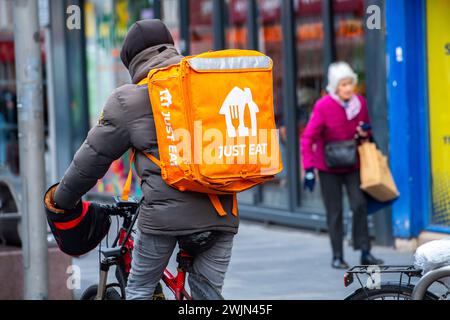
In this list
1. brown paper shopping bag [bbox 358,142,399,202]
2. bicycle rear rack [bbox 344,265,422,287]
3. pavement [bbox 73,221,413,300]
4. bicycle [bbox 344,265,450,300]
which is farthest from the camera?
brown paper shopping bag [bbox 358,142,399,202]

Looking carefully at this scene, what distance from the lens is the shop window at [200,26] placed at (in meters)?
13.0

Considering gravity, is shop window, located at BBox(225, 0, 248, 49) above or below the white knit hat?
above

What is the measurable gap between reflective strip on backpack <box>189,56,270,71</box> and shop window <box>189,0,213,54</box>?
862cm

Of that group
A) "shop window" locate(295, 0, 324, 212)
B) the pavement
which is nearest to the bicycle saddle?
the pavement

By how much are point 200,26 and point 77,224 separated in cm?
865

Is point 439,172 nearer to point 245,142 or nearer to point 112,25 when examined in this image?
point 245,142

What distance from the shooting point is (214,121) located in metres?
4.34

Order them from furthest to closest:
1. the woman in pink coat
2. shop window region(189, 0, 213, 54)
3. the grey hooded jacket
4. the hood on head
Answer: shop window region(189, 0, 213, 54), the woman in pink coat, the hood on head, the grey hooded jacket

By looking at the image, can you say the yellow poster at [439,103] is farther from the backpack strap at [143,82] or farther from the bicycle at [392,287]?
the backpack strap at [143,82]

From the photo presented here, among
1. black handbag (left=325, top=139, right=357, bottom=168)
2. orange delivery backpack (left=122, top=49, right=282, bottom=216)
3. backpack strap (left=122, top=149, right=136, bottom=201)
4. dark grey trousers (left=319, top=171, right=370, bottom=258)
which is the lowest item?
dark grey trousers (left=319, top=171, right=370, bottom=258)

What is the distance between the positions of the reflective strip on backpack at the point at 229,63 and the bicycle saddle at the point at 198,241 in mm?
742

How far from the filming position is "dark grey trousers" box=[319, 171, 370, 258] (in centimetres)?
871

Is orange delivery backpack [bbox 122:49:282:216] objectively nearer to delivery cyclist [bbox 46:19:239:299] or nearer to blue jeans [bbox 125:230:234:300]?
delivery cyclist [bbox 46:19:239:299]

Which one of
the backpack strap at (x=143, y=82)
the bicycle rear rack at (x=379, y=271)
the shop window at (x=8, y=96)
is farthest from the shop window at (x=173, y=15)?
the bicycle rear rack at (x=379, y=271)
